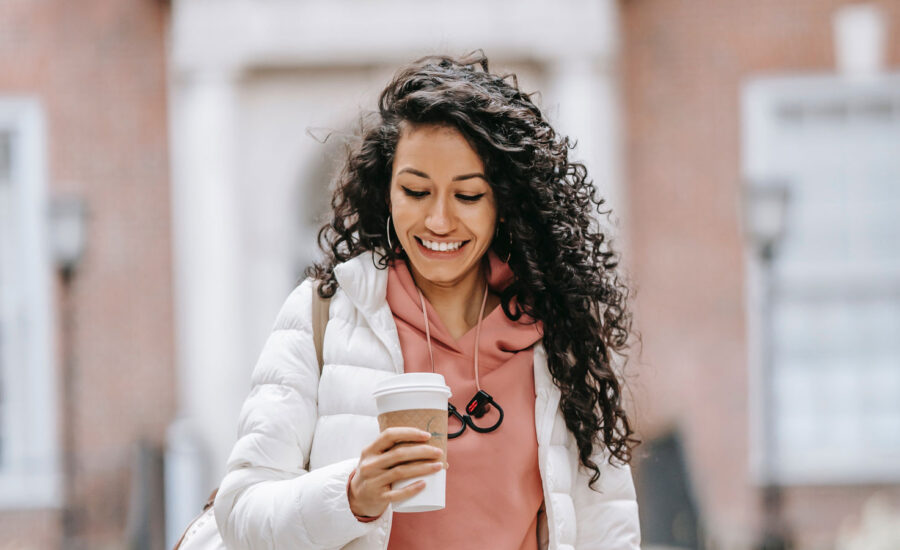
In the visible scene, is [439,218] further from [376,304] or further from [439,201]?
[376,304]

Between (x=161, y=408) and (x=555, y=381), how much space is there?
7251 millimetres

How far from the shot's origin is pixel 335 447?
1922mm

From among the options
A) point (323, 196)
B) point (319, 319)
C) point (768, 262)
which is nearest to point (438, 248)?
point (319, 319)

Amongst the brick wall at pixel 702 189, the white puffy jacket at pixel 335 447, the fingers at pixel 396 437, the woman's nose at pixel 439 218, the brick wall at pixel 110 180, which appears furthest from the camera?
the brick wall at pixel 110 180

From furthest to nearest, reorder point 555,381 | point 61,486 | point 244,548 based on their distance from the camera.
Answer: point 61,486 → point 555,381 → point 244,548

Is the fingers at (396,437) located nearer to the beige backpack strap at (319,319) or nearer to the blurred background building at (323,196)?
the beige backpack strap at (319,319)

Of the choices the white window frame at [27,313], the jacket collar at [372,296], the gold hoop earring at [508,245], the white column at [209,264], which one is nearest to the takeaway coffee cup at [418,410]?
the jacket collar at [372,296]

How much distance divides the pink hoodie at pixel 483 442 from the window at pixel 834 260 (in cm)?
702

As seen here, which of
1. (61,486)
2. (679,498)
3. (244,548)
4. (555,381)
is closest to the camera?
(244,548)

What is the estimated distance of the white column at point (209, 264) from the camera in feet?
27.5

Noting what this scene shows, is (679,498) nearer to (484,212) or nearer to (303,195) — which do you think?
(303,195)

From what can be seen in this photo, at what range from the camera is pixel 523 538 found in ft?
6.53

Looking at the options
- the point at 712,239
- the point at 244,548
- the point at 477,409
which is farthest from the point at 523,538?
the point at 712,239

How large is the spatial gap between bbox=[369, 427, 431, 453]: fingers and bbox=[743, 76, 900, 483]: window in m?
7.37
